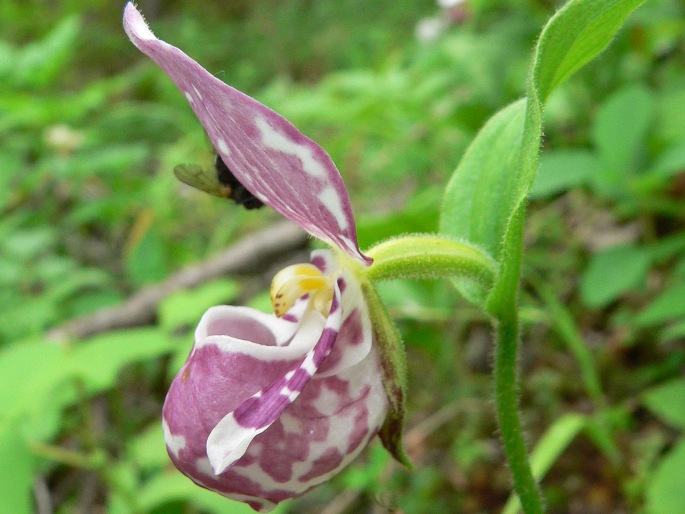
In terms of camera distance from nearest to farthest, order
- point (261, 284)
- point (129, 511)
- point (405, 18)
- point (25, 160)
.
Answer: point (129, 511) < point (261, 284) < point (25, 160) < point (405, 18)

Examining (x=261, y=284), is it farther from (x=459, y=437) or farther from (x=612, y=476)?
(x=612, y=476)

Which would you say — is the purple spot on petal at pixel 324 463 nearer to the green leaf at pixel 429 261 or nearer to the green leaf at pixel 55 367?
the green leaf at pixel 429 261

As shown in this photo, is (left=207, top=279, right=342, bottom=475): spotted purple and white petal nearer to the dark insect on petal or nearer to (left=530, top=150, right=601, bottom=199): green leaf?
the dark insect on petal

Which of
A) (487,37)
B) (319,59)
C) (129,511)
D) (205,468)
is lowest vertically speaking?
(319,59)

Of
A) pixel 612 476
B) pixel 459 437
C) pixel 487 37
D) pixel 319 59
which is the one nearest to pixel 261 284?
pixel 459 437

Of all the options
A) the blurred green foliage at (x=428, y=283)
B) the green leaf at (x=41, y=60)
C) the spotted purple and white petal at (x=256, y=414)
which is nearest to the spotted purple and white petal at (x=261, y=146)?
the spotted purple and white petal at (x=256, y=414)

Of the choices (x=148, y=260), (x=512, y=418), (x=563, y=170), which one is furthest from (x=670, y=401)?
(x=148, y=260)

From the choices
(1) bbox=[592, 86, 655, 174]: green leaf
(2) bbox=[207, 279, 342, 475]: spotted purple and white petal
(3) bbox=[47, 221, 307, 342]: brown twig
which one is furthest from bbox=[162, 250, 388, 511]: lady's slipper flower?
(3) bbox=[47, 221, 307, 342]: brown twig

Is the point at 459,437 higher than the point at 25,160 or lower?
lower

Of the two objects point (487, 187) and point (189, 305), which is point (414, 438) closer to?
point (189, 305)
